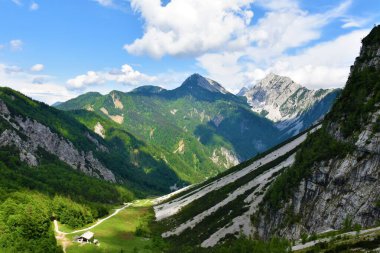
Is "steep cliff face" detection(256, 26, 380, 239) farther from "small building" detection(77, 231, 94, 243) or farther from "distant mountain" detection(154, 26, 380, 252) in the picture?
"small building" detection(77, 231, 94, 243)

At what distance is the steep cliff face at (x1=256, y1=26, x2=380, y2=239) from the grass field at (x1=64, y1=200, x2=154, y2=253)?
42812mm

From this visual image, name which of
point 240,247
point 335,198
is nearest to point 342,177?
point 335,198

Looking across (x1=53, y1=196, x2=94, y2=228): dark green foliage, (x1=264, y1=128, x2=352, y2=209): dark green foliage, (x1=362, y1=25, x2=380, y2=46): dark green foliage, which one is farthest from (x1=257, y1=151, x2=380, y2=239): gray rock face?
(x1=53, y1=196, x2=94, y2=228): dark green foliage

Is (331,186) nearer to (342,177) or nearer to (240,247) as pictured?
(342,177)

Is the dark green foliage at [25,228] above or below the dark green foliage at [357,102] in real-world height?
below

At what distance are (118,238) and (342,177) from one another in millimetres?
80654

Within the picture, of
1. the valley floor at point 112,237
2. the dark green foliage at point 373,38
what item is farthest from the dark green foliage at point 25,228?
the dark green foliage at point 373,38

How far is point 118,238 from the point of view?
402 ft

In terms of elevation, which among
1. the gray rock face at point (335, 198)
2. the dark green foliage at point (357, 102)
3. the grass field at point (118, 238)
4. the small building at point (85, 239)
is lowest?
the grass field at point (118, 238)

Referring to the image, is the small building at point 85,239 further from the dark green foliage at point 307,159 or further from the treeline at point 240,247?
the dark green foliage at point 307,159

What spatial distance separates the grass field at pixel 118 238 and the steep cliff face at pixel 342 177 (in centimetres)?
4281

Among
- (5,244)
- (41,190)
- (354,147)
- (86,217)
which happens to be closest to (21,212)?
(5,244)

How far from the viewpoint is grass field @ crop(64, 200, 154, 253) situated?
340 ft

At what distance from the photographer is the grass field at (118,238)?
103500mm
